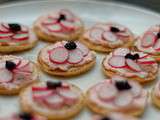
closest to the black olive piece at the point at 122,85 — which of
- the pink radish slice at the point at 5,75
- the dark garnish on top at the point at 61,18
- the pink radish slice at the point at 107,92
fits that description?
the pink radish slice at the point at 107,92

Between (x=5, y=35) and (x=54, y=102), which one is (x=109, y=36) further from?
(x=54, y=102)

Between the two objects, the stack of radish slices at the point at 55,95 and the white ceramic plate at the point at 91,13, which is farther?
the white ceramic plate at the point at 91,13

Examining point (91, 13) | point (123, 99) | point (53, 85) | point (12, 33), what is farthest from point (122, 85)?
point (91, 13)

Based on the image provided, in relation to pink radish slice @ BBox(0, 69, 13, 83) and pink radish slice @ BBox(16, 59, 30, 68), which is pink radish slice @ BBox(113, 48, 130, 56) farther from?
pink radish slice @ BBox(0, 69, 13, 83)

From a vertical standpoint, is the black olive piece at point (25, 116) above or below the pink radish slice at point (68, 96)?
above

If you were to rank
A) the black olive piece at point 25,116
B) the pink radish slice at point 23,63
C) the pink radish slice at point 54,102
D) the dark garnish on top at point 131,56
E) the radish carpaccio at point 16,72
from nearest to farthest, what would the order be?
the black olive piece at point 25,116, the pink radish slice at point 54,102, the radish carpaccio at point 16,72, the pink radish slice at point 23,63, the dark garnish on top at point 131,56

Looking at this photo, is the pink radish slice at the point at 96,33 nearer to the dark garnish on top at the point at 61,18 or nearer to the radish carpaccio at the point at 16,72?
the dark garnish on top at the point at 61,18

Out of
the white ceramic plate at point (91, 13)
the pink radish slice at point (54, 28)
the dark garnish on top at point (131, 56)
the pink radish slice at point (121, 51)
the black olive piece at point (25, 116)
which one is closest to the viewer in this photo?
the black olive piece at point (25, 116)

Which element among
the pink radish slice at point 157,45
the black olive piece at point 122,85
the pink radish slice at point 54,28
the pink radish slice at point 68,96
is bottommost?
the pink radish slice at point 68,96
